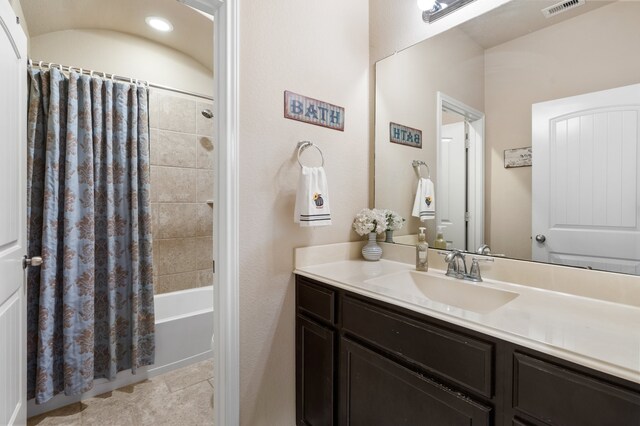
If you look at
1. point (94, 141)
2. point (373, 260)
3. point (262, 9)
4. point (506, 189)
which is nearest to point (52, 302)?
point (94, 141)

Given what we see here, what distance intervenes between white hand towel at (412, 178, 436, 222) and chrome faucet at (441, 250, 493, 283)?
29 centimetres

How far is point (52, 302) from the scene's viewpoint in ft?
5.63

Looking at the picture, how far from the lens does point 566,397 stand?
68 cm

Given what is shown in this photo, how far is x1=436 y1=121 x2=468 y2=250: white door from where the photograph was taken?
1501 mm

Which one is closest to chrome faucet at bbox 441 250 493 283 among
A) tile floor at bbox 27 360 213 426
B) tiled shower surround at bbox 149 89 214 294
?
tile floor at bbox 27 360 213 426

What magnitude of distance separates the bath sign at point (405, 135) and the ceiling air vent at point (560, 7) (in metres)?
0.70

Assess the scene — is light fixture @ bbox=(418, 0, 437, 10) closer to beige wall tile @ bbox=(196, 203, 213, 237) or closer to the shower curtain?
the shower curtain

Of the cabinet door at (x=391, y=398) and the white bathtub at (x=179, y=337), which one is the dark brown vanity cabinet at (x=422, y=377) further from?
the white bathtub at (x=179, y=337)

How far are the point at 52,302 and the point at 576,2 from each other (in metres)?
2.92

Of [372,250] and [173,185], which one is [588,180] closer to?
[372,250]

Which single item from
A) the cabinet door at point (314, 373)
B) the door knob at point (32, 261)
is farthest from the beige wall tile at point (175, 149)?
the cabinet door at point (314, 373)

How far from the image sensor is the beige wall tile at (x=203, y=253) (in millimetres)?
2701

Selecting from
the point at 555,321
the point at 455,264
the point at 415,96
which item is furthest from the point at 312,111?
the point at 555,321

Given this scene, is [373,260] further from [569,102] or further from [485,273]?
[569,102]
